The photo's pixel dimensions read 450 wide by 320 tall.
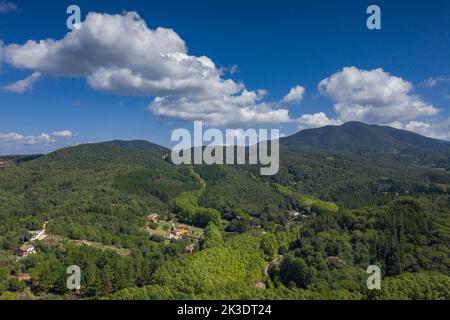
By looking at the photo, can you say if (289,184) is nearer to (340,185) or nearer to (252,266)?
(340,185)

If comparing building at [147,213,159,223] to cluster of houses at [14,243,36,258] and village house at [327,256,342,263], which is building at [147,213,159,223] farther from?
village house at [327,256,342,263]

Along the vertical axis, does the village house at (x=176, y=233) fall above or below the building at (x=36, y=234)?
below

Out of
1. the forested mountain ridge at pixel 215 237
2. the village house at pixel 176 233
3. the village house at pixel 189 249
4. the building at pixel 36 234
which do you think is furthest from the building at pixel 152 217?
the building at pixel 36 234

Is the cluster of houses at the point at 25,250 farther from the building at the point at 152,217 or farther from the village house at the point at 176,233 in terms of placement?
the building at the point at 152,217

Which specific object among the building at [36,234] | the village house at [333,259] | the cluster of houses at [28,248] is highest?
the village house at [333,259]

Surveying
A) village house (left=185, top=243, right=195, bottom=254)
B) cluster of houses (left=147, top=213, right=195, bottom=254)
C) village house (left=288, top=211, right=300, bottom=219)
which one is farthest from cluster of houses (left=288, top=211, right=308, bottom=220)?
village house (left=185, top=243, right=195, bottom=254)

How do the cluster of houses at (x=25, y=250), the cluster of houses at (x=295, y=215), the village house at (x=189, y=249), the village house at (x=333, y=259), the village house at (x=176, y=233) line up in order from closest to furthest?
the village house at (x=333, y=259) < the cluster of houses at (x=25, y=250) < the village house at (x=189, y=249) < the village house at (x=176, y=233) < the cluster of houses at (x=295, y=215)
